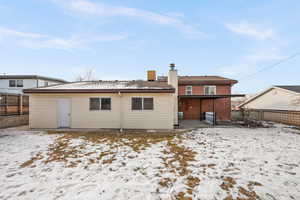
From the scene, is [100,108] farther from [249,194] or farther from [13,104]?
[249,194]

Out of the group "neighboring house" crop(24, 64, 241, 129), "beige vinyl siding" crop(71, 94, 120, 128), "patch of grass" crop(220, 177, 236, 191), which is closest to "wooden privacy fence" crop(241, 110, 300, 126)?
"neighboring house" crop(24, 64, 241, 129)

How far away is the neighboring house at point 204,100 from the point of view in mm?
13805

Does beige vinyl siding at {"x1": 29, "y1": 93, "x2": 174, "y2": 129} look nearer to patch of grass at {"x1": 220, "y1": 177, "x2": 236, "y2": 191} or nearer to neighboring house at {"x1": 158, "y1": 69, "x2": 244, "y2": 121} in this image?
patch of grass at {"x1": 220, "y1": 177, "x2": 236, "y2": 191}

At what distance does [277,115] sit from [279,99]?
3125 millimetres

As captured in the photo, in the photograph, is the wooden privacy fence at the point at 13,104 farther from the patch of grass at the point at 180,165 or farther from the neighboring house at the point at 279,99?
the neighboring house at the point at 279,99

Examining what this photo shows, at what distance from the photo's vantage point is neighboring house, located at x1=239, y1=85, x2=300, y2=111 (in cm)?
1252

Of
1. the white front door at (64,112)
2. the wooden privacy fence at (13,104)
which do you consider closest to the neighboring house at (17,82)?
the wooden privacy fence at (13,104)

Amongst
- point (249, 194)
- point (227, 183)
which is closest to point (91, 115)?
point (227, 183)

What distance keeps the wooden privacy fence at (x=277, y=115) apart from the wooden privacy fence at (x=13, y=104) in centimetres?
1845

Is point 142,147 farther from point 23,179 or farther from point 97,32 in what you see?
point 97,32

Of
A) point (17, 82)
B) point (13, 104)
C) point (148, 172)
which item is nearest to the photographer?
point (148, 172)

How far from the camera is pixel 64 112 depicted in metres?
8.75

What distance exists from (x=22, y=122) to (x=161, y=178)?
12.7 meters

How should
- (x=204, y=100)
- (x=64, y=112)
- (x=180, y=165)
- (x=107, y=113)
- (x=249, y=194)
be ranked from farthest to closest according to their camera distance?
(x=204, y=100)
(x=64, y=112)
(x=107, y=113)
(x=180, y=165)
(x=249, y=194)
